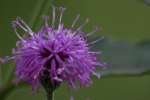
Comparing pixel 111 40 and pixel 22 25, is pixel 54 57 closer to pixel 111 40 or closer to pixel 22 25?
pixel 22 25

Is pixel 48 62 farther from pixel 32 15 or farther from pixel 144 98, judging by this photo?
pixel 144 98

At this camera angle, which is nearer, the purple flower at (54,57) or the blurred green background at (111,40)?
the purple flower at (54,57)

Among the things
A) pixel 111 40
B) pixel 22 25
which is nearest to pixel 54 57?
pixel 22 25

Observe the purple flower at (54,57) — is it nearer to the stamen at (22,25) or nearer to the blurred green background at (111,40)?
the stamen at (22,25)

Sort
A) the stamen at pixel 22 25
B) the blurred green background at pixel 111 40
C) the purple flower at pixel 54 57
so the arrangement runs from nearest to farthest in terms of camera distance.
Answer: the purple flower at pixel 54 57 < the stamen at pixel 22 25 < the blurred green background at pixel 111 40

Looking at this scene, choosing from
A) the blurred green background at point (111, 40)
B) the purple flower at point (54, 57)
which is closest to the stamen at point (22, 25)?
the purple flower at point (54, 57)

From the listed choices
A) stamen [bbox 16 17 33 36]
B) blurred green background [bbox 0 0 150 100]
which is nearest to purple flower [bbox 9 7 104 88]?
stamen [bbox 16 17 33 36]

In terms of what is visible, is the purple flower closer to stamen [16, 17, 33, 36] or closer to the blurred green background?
stamen [16, 17, 33, 36]
